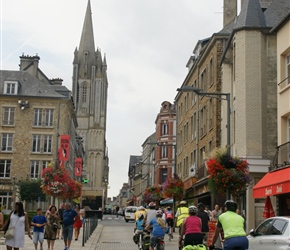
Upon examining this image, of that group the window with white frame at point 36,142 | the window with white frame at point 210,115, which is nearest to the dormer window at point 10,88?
the window with white frame at point 36,142

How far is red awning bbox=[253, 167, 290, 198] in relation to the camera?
61.2ft

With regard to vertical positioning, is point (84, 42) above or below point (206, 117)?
above

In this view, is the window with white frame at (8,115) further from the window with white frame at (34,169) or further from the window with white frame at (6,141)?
the window with white frame at (34,169)

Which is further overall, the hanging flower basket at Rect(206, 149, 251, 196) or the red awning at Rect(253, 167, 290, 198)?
the hanging flower basket at Rect(206, 149, 251, 196)

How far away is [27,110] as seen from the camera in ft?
206

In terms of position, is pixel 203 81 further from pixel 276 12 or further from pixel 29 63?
pixel 29 63

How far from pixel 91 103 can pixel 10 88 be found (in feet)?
252

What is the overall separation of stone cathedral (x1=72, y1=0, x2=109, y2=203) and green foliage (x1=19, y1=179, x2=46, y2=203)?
7585cm

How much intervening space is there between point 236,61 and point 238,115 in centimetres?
265

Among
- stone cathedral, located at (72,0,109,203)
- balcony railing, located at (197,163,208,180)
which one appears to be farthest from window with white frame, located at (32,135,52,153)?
stone cathedral, located at (72,0,109,203)

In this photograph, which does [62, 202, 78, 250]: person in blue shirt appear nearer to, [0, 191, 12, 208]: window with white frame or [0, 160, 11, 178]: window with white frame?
[0, 191, 12, 208]: window with white frame

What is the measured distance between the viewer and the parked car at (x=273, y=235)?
1159 centimetres

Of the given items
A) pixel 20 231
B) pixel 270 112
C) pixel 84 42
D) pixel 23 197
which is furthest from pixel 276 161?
pixel 84 42

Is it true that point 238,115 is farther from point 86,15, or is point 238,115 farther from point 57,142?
Result: point 86,15
